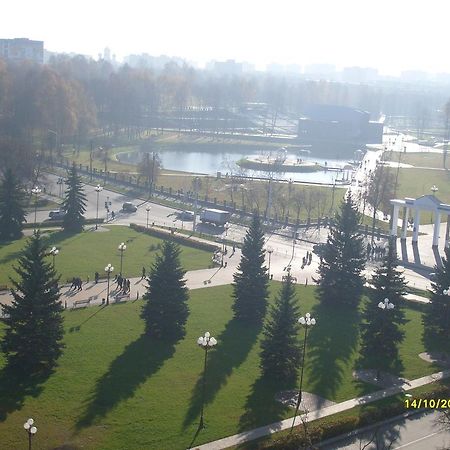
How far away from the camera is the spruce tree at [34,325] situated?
93.7 ft

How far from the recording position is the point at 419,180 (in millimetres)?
91500

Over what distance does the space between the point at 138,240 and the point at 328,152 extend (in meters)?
80.7

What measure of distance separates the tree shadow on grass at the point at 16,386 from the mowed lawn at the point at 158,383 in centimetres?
7

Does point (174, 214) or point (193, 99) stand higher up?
point (193, 99)

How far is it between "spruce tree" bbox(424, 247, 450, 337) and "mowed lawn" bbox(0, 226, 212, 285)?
1628 cm

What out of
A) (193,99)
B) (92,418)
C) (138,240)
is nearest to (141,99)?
(193,99)

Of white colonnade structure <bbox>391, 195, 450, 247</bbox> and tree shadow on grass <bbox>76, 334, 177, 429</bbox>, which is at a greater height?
white colonnade structure <bbox>391, 195, 450, 247</bbox>

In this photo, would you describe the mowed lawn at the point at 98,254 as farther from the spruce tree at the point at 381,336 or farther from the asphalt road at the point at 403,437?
the asphalt road at the point at 403,437

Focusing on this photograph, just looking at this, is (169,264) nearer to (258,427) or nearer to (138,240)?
(258,427)

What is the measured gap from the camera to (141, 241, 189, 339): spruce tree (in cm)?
3334

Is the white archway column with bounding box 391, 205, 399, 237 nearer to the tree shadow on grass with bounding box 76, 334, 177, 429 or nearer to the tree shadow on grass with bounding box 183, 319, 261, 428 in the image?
the tree shadow on grass with bounding box 183, 319, 261, 428
